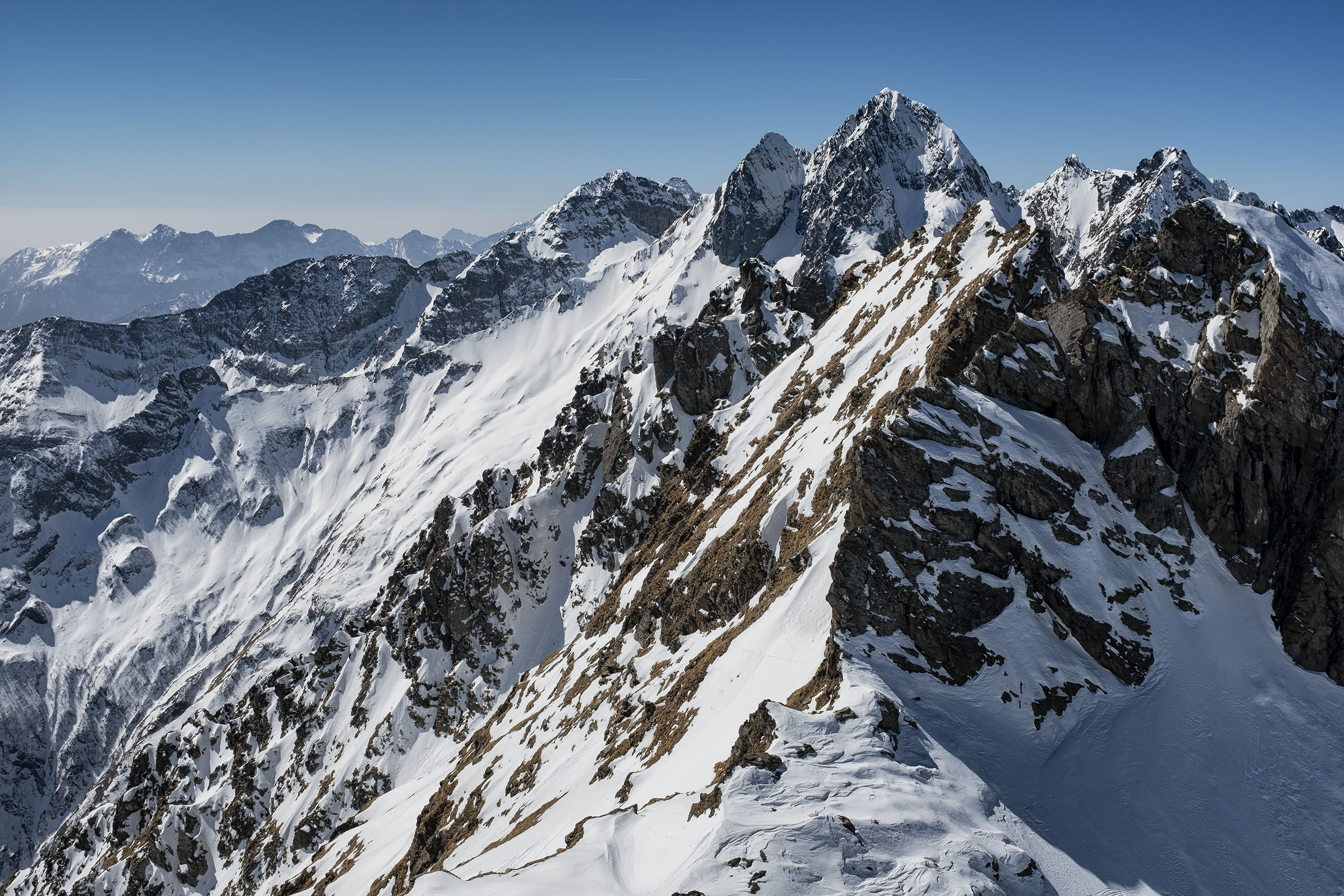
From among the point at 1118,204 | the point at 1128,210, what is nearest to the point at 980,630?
the point at 1128,210

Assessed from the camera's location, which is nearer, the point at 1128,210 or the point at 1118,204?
the point at 1128,210

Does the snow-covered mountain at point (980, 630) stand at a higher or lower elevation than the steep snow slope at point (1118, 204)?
lower

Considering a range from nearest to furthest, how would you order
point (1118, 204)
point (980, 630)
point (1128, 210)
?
point (980, 630), point (1128, 210), point (1118, 204)

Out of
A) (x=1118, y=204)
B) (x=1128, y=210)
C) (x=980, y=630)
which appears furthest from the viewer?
(x=1118, y=204)

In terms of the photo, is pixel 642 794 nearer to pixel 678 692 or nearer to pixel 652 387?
pixel 678 692

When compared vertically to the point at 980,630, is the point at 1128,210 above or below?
above

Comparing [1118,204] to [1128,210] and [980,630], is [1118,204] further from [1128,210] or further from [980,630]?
[980,630]

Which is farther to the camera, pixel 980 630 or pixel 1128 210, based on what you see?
pixel 1128 210

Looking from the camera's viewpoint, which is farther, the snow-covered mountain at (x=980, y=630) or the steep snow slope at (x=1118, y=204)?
the steep snow slope at (x=1118, y=204)

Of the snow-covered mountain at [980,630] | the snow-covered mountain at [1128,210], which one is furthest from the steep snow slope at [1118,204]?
the snow-covered mountain at [980,630]

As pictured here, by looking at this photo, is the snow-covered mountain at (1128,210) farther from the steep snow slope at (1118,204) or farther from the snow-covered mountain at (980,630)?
the snow-covered mountain at (980,630)

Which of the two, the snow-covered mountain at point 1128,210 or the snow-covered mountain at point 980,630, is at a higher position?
the snow-covered mountain at point 1128,210

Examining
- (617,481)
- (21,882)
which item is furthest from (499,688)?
(21,882)
